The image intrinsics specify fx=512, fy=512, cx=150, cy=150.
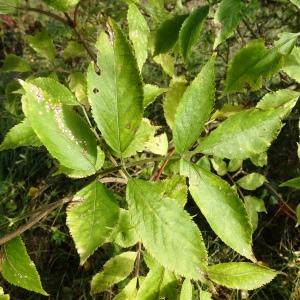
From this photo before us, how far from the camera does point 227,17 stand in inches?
44.7

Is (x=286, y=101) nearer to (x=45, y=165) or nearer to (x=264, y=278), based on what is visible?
(x=264, y=278)

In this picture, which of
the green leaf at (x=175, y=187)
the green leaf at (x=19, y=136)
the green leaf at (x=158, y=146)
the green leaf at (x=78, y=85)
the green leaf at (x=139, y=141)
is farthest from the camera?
the green leaf at (x=78, y=85)

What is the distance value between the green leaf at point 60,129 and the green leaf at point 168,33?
0.60 m

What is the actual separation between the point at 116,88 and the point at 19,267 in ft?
1.12

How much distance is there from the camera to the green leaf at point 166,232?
0.74 metres

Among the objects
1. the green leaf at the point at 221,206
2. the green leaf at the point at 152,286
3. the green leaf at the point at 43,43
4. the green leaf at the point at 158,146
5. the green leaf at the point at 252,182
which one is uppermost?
the green leaf at the point at 221,206

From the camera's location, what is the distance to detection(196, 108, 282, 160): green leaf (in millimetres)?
858

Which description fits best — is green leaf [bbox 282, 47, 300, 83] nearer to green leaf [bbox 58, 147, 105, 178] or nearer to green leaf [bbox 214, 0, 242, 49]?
green leaf [bbox 214, 0, 242, 49]

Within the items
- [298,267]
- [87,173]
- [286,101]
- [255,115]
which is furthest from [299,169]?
[87,173]

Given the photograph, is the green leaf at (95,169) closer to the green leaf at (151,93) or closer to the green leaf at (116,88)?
the green leaf at (116,88)

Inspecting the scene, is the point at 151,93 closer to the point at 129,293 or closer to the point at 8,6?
the point at 8,6

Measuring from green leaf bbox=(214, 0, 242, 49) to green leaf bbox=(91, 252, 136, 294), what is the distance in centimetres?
60

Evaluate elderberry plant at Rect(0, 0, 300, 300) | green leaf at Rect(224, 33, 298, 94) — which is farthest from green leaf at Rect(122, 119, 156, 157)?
green leaf at Rect(224, 33, 298, 94)

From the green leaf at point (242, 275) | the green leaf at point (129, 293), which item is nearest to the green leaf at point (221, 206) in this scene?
the green leaf at point (242, 275)
